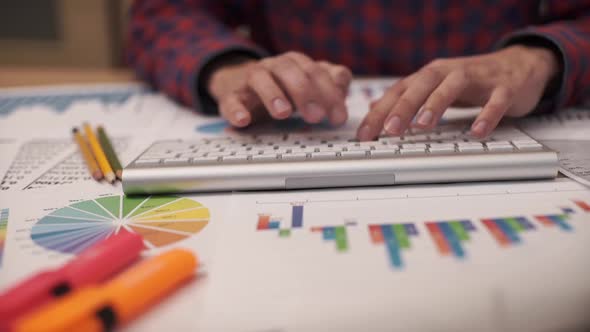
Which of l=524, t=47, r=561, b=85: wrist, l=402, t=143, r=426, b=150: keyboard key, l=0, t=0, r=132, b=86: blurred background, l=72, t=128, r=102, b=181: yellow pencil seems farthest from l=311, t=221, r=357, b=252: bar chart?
l=0, t=0, r=132, b=86: blurred background

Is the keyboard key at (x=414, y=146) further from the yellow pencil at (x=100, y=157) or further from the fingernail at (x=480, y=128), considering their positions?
the yellow pencil at (x=100, y=157)

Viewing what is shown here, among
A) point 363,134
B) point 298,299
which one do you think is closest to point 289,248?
point 298,299

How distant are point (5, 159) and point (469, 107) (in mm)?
479

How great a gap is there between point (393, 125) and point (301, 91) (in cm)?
10

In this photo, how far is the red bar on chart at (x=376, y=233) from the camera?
0.90 ft

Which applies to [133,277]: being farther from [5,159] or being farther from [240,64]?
[240,64]

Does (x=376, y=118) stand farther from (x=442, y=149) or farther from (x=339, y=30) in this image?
(x=339, y=30)

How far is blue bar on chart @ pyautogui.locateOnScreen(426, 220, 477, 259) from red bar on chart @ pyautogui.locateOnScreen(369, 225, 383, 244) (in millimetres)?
29

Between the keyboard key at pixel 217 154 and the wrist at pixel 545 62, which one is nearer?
the keyboard key at pixel 217 154

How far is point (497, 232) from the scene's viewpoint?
275mm

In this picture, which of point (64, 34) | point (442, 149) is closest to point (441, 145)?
point (442, 149)

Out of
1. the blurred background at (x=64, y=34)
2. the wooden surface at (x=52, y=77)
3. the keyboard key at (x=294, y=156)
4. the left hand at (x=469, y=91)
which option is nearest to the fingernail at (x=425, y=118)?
the left hand at (x=469, y=91)

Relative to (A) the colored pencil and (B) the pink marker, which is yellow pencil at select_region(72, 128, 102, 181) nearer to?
(A) the colored pencil

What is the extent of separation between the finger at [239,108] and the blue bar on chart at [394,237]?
21 centimetres
